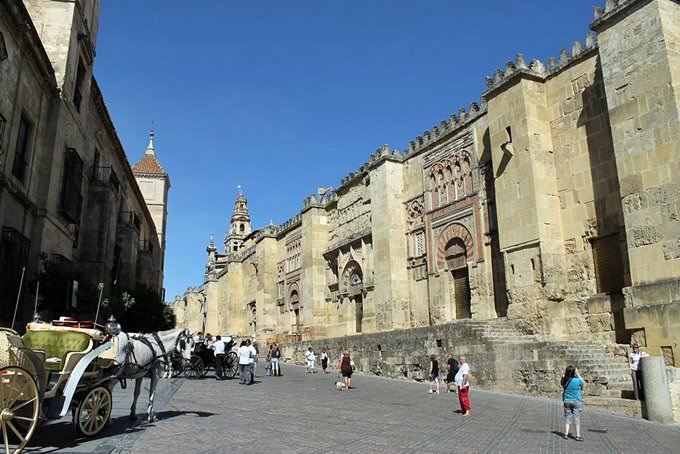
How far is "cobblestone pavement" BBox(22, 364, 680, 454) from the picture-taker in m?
6.39

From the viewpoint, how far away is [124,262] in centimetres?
2352

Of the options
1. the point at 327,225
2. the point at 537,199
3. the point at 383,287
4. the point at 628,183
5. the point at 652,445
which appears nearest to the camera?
the point at 652,445

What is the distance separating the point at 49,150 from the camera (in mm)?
13672

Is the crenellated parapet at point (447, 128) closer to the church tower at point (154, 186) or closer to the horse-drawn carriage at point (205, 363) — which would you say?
the horse-drawn carriage at point (205, 363)

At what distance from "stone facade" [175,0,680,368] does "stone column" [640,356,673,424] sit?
205 cm

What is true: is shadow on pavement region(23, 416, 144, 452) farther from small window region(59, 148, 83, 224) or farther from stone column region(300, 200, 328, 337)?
stone column region(300, 200, 328, 337)

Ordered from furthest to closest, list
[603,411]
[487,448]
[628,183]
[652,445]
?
[628,183] → [603,411] → [652,445] → [487,448]

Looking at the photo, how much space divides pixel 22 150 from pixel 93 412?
28.0ft

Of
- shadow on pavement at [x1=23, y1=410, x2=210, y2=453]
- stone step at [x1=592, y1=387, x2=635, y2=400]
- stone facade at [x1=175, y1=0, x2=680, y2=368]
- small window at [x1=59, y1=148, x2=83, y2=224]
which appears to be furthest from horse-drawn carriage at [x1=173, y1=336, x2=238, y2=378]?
stone step at [x1=592, y1=387, x2=635, y2=400]

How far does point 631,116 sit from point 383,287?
1236 centimetres

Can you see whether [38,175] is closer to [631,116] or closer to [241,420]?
[241,420]

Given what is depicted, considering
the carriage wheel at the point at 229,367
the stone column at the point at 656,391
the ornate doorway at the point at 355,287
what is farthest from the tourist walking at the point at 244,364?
the ornate doorway at the point at 355,287

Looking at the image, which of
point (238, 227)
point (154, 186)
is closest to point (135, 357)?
point (154, 186)

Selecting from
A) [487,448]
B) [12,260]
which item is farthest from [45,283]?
[487,448]
